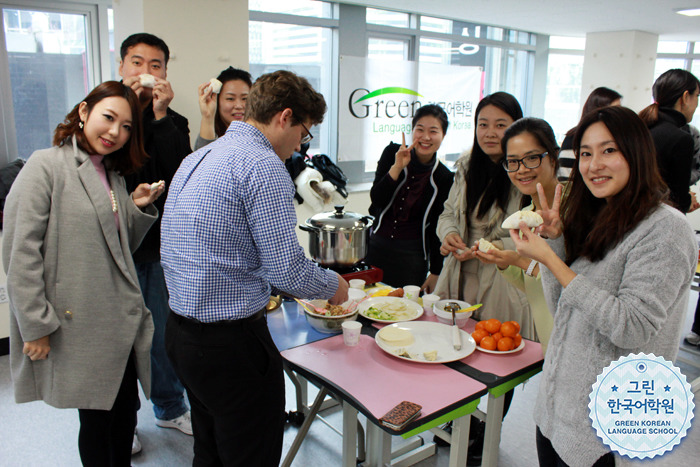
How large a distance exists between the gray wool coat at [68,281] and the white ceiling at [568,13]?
3.81 meters

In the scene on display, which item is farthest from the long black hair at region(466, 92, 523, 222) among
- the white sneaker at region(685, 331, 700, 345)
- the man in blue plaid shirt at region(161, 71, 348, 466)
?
the white sneaker at region(685, 331, 700, 345)

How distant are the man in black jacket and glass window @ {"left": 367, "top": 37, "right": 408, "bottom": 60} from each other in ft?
11.2

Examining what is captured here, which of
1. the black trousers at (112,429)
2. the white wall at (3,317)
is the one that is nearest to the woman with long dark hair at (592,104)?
the black trousers at (112,429)

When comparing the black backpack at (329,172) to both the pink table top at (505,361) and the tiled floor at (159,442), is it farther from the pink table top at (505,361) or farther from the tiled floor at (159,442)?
the pink table top at (505,361)

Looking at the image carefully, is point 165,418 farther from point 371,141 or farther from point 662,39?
point 662,39

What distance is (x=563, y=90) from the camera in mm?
7348

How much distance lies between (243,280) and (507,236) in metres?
1.10

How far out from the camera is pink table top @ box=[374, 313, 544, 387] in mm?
1570

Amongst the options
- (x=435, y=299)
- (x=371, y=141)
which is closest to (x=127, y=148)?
(x=435, y=299)

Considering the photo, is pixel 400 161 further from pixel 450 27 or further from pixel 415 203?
pixel 450 27

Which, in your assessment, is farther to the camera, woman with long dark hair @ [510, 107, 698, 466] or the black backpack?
the black backpack

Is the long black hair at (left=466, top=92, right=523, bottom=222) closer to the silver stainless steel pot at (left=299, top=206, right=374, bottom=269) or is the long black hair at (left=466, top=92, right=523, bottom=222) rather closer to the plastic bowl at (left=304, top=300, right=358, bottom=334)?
the silver stainless steel pot at (left=299, top=206, right=374, bottom=269)

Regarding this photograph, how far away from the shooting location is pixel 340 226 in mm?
2061

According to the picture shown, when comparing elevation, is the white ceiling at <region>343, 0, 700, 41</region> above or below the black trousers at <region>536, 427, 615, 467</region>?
above
